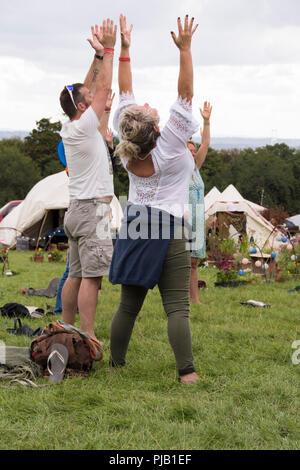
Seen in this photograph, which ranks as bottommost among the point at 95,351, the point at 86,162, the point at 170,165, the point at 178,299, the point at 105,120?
the point at 95,351

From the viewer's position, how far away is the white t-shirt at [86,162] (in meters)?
4.04

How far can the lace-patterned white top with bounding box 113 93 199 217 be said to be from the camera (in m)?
3.19

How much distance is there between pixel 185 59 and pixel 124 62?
61 centimetres

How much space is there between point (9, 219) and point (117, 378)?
54.3 ft

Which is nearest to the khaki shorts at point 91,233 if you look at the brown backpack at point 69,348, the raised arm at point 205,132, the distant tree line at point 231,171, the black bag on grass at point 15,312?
the brown backpack at point 69,348

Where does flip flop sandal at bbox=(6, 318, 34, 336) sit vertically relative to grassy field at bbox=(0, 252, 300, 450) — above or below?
above

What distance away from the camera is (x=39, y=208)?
58.4ft

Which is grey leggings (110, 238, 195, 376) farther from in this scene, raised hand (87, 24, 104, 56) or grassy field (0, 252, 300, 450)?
raised hand (87, 24, 104, 56)

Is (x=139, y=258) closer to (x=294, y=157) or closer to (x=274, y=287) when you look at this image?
(x=274, y=287)

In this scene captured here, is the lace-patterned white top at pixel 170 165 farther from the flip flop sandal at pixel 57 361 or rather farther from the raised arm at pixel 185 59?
the flip flop sandal at pixel 57 361

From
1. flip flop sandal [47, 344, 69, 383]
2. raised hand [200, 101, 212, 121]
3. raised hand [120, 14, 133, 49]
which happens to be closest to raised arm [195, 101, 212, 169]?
raised hand [200, 101, 212, 121]

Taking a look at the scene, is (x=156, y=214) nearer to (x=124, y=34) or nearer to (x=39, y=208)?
(x=124, y=34)

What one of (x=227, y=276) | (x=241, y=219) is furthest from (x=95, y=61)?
(x=241, y=219)

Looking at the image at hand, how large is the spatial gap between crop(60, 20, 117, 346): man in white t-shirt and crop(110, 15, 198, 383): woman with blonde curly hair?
1.81ft
